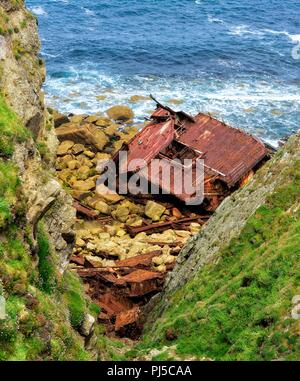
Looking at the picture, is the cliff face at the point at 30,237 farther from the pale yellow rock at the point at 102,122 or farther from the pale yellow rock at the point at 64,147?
the pale yellow rock at the point at 102,122

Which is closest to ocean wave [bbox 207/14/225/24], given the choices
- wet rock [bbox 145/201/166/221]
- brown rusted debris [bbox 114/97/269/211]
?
brown rusted debris [bbox 114/97/269/211]

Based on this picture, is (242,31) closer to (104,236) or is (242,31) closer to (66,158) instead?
(66,158)

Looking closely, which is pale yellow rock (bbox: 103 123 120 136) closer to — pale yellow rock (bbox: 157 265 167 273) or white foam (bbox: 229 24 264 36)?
pale yellow rock (bbox: 157 265 167 273)

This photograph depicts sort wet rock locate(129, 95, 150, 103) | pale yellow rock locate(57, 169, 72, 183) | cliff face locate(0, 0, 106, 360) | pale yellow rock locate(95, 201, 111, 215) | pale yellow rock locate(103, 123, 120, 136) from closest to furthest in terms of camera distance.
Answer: cliff face locate(0, 0, 106, 360) → pale yellow rock locate(95, 201, 111, 215) → pale yellow rock locate(57, 169, 72, 183) → pale yellow rock locate(103, 123, 120, 136) → wet rock locate(129, 95, 150, 103)

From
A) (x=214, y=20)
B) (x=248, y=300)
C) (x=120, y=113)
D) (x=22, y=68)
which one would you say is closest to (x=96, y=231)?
(x=22, y=68)

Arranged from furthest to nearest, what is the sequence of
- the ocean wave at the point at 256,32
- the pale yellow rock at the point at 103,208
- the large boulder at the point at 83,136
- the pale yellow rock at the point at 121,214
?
the ocean wave at the point at 256,32, the large boulder at the point at 83,136, the pale yellow rock at the point at 103,208, the pale yellow rock at the point at 121,214

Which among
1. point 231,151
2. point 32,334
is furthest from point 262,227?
point 231,151

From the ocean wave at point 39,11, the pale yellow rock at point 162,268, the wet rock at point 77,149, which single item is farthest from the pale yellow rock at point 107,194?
the ocean wave at point 39,11
